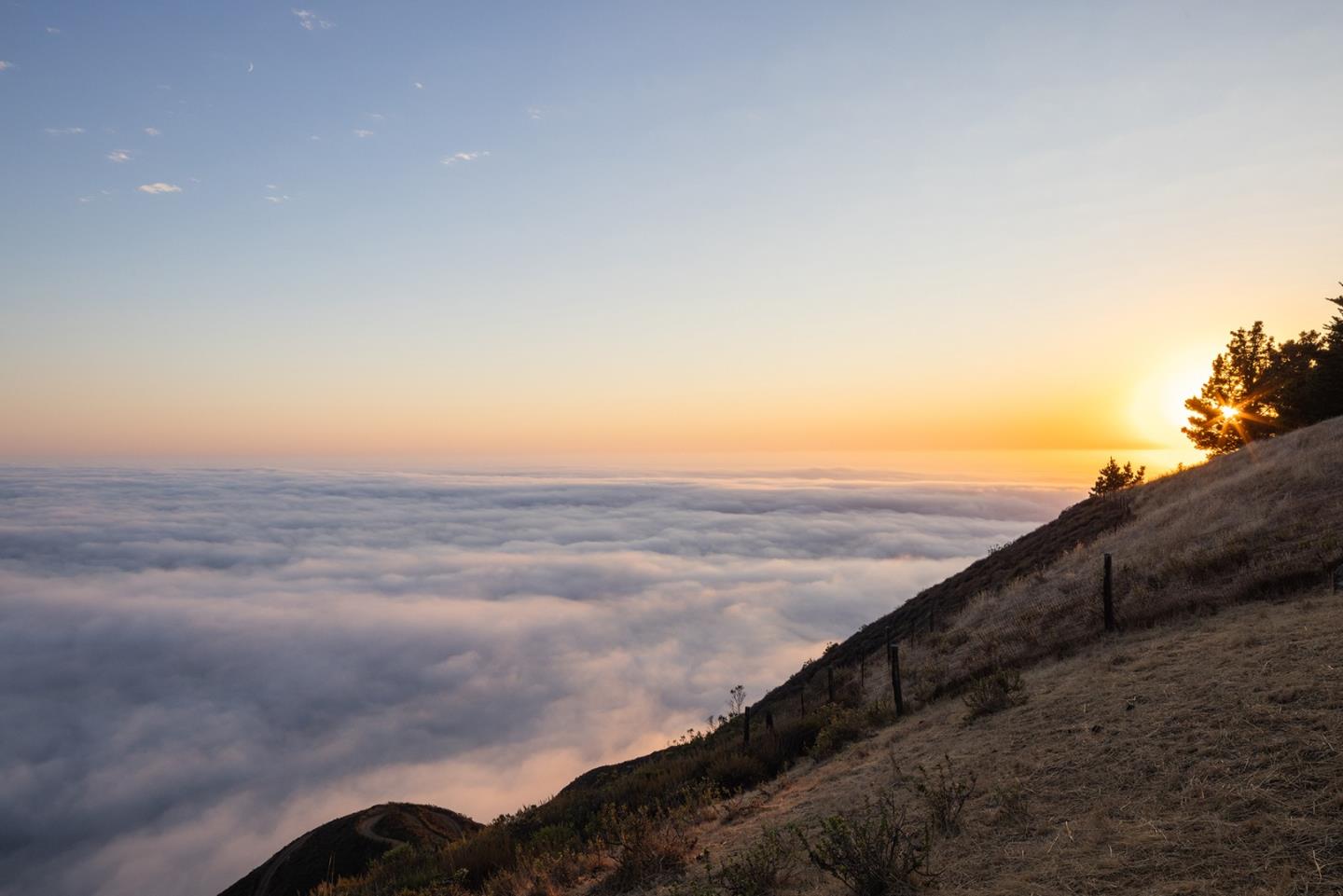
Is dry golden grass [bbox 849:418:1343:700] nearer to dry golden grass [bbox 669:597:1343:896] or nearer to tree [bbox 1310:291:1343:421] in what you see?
dry golden grass [bbox 669:597:1343:896]

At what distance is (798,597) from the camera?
199125 mm

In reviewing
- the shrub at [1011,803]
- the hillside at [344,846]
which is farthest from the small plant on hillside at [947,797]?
the hillside at [344,846]

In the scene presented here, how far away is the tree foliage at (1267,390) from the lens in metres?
35.0

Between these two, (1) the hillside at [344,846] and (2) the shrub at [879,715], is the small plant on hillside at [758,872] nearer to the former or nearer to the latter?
(2) the shrub at [879,715]

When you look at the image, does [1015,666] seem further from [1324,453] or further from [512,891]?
[1324,453]

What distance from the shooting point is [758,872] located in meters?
6.51

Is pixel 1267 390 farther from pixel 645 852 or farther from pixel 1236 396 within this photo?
pixel 645 852

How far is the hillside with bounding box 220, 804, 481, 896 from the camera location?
1017 inches

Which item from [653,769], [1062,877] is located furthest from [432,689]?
[1062,877]

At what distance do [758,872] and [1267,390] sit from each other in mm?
60849

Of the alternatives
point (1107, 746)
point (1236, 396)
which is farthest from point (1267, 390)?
point (1107, 746)

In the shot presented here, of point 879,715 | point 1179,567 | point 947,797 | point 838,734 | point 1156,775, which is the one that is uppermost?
point 1179,567

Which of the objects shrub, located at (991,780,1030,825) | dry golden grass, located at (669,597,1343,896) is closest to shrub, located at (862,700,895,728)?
dry golden grass, located at (669,597,1343,896)

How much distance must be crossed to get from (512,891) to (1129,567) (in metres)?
16.9
